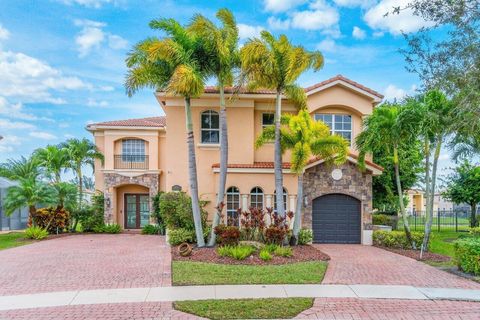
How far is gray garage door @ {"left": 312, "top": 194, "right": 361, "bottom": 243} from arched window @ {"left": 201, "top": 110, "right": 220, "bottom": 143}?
6449 mm

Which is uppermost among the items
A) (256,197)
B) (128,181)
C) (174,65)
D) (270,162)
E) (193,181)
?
(174,65)

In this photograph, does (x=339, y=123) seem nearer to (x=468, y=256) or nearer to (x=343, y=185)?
(x=343, y=185)

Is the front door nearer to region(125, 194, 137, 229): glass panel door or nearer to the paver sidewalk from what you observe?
region(125, 194, 137, 229): glass panel door

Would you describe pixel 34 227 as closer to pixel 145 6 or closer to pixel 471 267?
pixel 145 6

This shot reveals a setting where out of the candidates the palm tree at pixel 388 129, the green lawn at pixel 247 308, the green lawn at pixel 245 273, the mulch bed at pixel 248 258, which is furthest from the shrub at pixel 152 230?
the green lawn at pixel 247 308


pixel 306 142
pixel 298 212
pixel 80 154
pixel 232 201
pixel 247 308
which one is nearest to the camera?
pixel 247 308

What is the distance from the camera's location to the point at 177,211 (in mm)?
17406

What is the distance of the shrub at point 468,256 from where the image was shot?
37.5 ft

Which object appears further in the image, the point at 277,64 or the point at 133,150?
the point at 133,150

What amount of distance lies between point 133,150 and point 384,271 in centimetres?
1922

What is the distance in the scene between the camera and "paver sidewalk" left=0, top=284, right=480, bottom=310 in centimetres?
883

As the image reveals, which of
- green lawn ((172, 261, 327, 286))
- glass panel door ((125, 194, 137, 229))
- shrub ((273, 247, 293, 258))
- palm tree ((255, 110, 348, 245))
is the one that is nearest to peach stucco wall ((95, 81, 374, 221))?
palm tree ((255, 110, 348, 245))

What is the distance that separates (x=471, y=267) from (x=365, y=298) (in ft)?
16.1

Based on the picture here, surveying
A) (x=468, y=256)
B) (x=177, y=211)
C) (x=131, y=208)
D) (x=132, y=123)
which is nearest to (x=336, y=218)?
(x=468, y=256)
